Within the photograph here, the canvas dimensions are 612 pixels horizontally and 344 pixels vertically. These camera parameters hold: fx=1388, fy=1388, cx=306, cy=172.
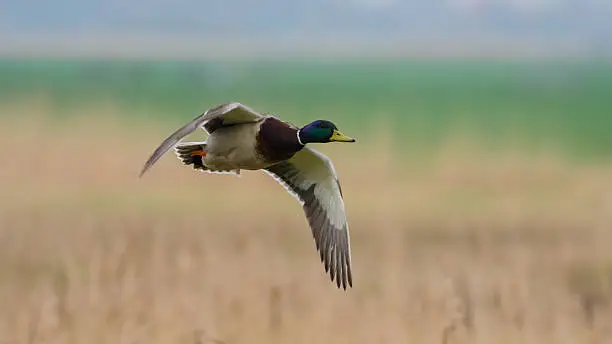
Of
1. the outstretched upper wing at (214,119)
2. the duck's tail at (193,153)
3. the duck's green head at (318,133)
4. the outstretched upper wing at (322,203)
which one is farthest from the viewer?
the outstretched upper wing at (322,203)

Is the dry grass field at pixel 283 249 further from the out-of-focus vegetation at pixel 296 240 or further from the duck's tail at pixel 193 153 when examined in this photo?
the duck's tail at pixel 193 153

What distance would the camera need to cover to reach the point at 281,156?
23.3ft

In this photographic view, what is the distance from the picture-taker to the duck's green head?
7031 mm

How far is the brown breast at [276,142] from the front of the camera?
707cm

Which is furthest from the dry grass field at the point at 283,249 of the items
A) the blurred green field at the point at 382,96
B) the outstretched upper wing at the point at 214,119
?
the blurred green field at the point at 382,96

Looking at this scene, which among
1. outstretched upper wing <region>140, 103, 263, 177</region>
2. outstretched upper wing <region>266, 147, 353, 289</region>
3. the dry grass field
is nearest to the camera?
outstretched upper wing <region>140, 103, 263, 177</region>

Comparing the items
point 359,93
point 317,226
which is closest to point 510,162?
point 317,226

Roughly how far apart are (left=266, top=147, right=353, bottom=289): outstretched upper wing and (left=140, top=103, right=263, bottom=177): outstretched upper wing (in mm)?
760

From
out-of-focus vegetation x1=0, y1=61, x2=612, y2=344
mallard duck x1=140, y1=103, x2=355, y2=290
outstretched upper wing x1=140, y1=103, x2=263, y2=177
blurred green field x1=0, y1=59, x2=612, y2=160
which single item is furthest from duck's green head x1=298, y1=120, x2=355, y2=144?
blurred green field x1=0, y1=59, x2=612, y2=160

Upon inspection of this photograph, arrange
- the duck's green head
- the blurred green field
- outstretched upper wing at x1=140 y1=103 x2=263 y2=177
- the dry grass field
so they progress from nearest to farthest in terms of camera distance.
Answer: outstretched upper wing at x1=140 y1=103 x2=263 y2=177
the duck's green head
the dry grass field
the blurred green field

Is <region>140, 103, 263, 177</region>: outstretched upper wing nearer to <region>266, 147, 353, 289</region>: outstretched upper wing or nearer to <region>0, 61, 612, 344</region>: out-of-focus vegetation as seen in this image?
<region>266, 147, 353, 289</region>: outstretched upper wing

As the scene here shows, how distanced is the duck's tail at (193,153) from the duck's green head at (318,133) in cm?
67

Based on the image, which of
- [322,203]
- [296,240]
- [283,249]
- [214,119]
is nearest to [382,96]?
[296,240]

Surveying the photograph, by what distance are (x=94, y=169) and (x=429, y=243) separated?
5.12 meters
